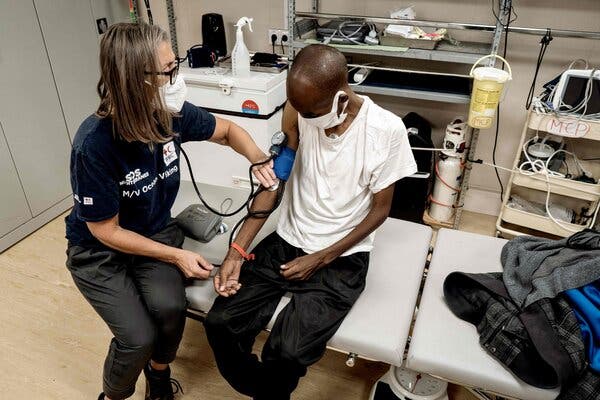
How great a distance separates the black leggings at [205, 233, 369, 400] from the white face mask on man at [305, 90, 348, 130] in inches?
16.4

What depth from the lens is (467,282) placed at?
1317 mm

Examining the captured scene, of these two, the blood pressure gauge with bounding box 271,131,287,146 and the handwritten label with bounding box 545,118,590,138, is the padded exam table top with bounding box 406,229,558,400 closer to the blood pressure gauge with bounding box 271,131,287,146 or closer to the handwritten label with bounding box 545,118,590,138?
A: the blood pressure gauge with bounding box 271,131,287,146

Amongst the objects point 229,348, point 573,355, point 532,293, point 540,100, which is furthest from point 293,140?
point 540,100

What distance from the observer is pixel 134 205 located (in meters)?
1.34

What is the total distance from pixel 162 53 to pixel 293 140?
0.45m

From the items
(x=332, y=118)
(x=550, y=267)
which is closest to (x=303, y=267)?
(x=332, y=118)

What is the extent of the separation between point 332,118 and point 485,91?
0.97m

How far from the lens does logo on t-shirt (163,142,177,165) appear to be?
53.6 inches

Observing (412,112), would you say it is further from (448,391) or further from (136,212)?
(136,212)

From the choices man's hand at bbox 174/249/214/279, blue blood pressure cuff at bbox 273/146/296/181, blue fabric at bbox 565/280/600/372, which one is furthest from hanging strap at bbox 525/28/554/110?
man's hand at bbox 174/249/214/279

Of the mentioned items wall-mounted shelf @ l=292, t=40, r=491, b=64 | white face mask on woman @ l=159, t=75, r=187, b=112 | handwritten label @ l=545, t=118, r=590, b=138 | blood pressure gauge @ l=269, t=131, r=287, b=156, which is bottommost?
handwritten label @ l=545, t=118, r=590, b=138

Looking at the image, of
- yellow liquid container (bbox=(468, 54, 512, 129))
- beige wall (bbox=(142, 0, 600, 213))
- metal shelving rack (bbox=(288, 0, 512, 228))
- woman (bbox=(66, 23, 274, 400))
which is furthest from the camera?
beige wall (bbox=(142, 0, 600, 213))

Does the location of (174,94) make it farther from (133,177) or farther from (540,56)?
(540,56)

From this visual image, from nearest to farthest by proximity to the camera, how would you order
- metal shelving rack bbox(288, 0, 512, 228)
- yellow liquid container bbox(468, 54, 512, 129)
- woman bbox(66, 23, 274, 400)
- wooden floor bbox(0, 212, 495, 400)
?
woman bbox(66, 23, 274, 400), wooden floor bbox(0, 212, 495, 400), yellow liquid container bbox(468, 54, 512, 129), metal shelving rack bbox(288, 0, 512, 228)
